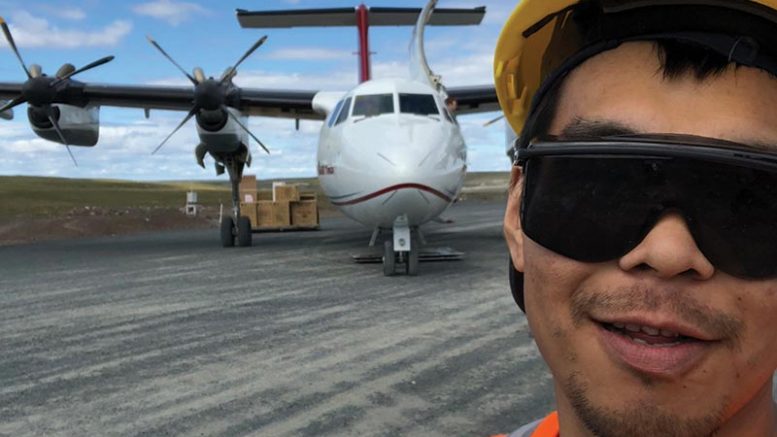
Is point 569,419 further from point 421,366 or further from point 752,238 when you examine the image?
point 421,366

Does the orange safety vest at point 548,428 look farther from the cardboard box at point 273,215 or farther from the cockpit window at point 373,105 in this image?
the cardboard box at point 273,215

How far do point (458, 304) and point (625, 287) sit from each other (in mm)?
6332

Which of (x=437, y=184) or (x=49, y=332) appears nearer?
(x=49, y=332)

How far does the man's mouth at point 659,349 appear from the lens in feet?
3.07

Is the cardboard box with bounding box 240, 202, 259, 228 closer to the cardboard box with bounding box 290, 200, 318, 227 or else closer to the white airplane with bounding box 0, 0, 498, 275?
the cardboard box with bounding box 290, 200, 318, 227

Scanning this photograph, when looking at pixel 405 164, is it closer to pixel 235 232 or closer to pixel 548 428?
pixel 548 428

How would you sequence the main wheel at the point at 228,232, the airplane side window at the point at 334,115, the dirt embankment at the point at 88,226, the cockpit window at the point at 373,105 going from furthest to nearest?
the dirt embankment at the point at 88,226 < the main wheel at the point at 228,232 < the airplane side window at the point at 334,115 < the cockpit window at the point at 373,105

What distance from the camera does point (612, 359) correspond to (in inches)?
38.6

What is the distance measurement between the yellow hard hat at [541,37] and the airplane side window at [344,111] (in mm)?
8504

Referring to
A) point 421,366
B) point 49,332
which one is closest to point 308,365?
point 421,366

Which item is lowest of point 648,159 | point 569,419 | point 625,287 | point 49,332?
point 49,332

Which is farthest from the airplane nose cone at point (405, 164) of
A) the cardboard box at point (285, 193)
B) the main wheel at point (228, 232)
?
the cardboard box at point (285, 193)

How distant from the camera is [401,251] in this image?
935cm

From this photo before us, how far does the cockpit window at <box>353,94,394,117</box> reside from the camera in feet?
31.1
